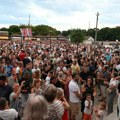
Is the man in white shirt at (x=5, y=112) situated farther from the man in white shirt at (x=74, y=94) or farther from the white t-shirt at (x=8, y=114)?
the man in white shirt at (x=74, y=94)

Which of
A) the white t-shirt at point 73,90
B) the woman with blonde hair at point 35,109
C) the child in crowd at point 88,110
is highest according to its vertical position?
the woman with blonde hair at point 35,109

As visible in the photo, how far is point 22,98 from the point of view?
943cm

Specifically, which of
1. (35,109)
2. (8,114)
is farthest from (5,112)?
(35,109)

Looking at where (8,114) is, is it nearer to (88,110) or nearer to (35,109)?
(35,109)

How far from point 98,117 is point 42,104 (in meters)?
5.35

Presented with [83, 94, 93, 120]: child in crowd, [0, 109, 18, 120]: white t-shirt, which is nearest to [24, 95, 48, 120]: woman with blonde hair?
[0, 109, 18, 120]: white t-shirt

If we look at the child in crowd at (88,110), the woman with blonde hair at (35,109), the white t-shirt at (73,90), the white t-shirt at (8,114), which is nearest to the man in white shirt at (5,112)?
the white t-shirt at (8,114)

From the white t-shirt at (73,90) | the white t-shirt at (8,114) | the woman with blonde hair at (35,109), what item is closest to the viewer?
the woman with blonde hair at (35,109)

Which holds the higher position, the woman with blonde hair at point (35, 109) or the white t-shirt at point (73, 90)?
the woman with blonde hair at point (35, 109)

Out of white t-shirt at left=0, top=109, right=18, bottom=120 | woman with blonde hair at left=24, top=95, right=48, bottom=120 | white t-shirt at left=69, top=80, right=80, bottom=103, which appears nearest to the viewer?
woman with blonde hair at left=24, top=95, right=48, bottom=120

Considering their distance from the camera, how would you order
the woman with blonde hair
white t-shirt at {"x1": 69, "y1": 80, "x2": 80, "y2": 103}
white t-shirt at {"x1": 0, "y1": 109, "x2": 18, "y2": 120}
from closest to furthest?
the woman with blonde hair, white t-shirt at {"x1": 0, "y1": 109, "x2": 18, "y2": 120}, white t-shirt at {"x1": 69, "y1": 80, "x2": 80, "y2": 103}

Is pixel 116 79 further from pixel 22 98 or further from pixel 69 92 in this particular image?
pixel 22 98

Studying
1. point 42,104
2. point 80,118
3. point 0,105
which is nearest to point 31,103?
point 42,104

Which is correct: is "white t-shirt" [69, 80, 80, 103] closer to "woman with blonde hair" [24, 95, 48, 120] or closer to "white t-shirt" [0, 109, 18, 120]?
"white t-shirt" [0, 109, 18, 120]
